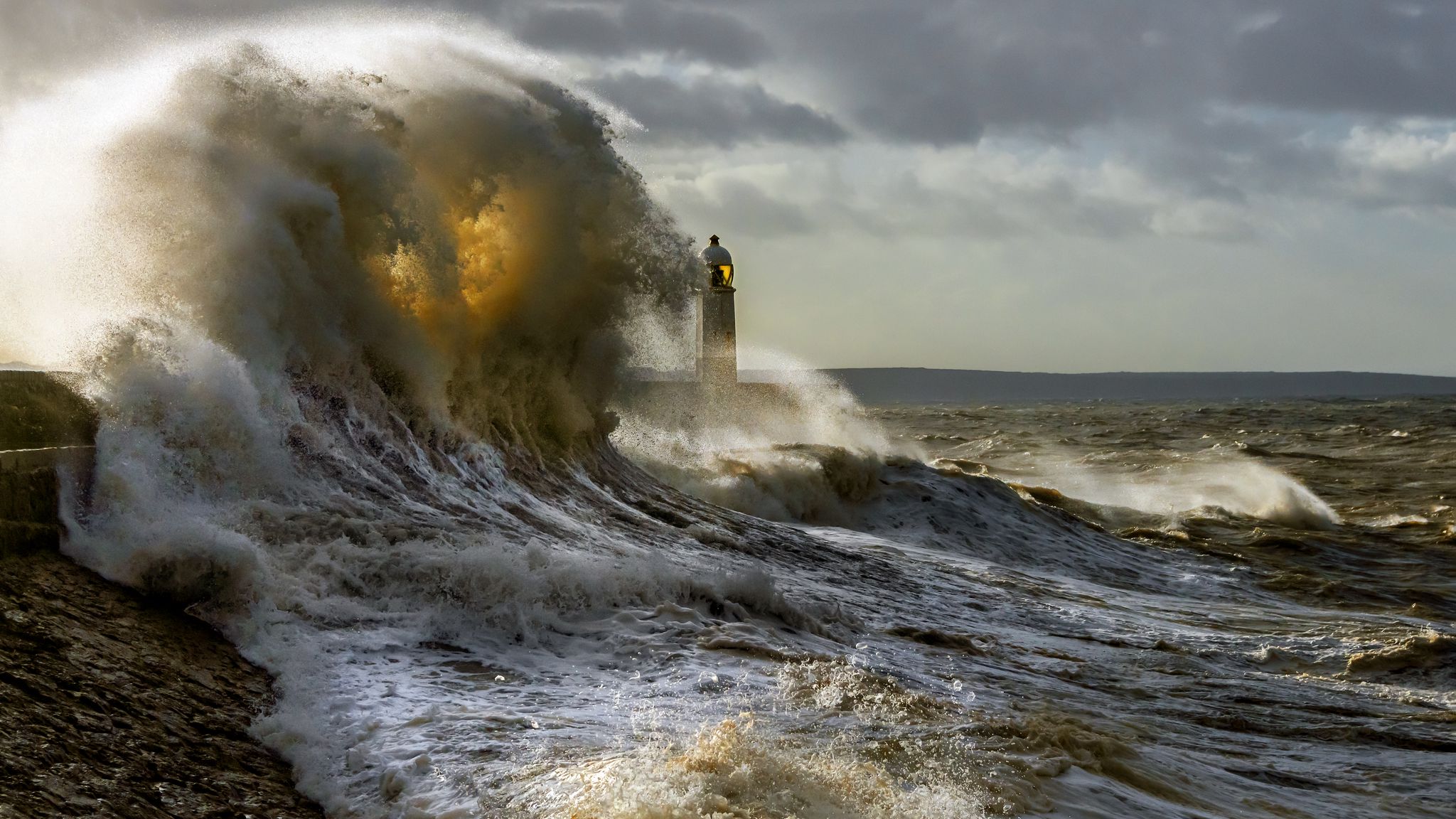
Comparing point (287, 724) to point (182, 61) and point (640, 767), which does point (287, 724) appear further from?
point (182, 61)

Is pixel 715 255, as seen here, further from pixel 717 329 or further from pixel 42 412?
pixel 42 412

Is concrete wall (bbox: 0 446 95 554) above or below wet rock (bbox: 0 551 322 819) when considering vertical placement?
above

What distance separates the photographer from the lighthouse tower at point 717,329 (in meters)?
17.5

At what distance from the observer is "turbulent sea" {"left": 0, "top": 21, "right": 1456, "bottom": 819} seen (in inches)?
145

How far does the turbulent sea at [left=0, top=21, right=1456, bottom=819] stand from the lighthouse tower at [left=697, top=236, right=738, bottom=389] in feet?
15.5

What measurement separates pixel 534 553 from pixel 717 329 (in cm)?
1219

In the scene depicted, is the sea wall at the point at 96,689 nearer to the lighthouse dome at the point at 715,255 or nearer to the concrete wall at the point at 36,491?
the concrete wall at the point at 36,491

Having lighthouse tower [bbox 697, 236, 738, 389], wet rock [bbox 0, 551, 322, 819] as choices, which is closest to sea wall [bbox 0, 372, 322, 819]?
wet rock [bbox 0, 551, 322, 819]

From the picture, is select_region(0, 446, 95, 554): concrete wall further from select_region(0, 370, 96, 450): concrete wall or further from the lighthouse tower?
the lighthouse tower

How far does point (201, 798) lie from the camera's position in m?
3.14

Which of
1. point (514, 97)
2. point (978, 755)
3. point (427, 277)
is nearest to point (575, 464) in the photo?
point (427, 277)

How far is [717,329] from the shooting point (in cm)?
1756

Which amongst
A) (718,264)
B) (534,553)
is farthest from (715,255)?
(534,553)

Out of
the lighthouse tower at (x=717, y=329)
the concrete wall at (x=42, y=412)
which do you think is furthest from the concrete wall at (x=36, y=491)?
the lighthouse tower at (x=717, y=329)
